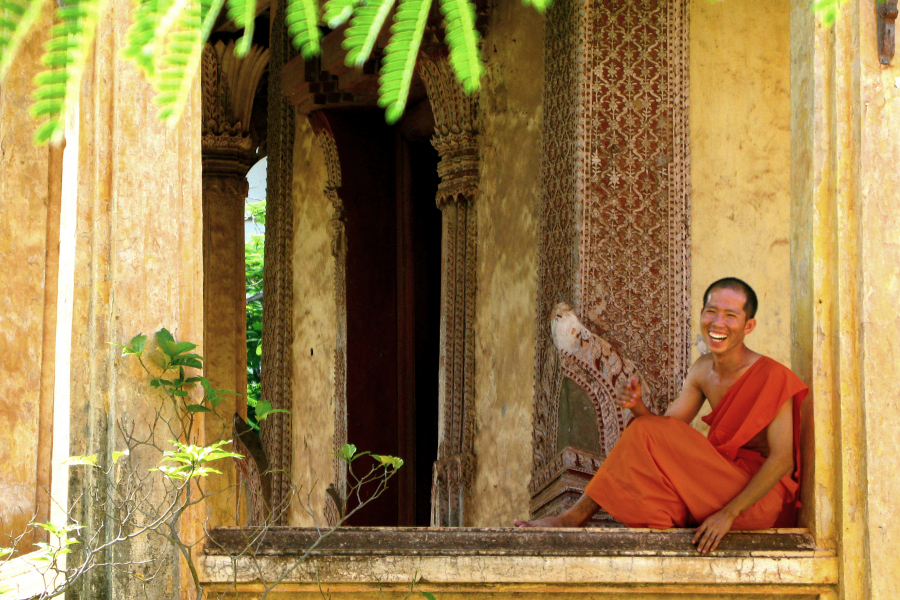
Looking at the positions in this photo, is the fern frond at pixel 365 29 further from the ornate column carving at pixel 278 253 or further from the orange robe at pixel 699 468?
the ornate column carving at pixel 278 253

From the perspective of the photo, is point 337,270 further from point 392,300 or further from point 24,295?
point 24,295

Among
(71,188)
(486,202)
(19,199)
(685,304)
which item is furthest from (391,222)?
(71,188)

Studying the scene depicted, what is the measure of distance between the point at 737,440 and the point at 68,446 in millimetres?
2304

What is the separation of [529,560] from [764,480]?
0.86m

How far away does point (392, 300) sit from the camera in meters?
7.64

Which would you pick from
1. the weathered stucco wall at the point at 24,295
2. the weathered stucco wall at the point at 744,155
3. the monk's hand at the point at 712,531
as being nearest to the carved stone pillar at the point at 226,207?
the weathered stucco wall at the point at 24,295

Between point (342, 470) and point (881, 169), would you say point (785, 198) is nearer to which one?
point (881, 169)

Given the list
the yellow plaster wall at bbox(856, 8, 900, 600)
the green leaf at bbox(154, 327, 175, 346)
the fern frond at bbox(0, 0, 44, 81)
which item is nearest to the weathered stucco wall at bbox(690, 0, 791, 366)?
the yellow plaster wall at bbox(856, 8, 900, 600)

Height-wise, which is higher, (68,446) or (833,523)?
(68,446)

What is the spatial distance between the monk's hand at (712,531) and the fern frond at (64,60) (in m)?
2.85

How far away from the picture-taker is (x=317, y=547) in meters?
3.48

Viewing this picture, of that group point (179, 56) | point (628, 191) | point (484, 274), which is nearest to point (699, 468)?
point (628, 191)

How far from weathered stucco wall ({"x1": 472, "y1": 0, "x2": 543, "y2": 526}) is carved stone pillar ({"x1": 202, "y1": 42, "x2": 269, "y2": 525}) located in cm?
281

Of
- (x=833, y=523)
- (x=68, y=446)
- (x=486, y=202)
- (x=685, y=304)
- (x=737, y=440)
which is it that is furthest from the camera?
(x=486, y=202)
